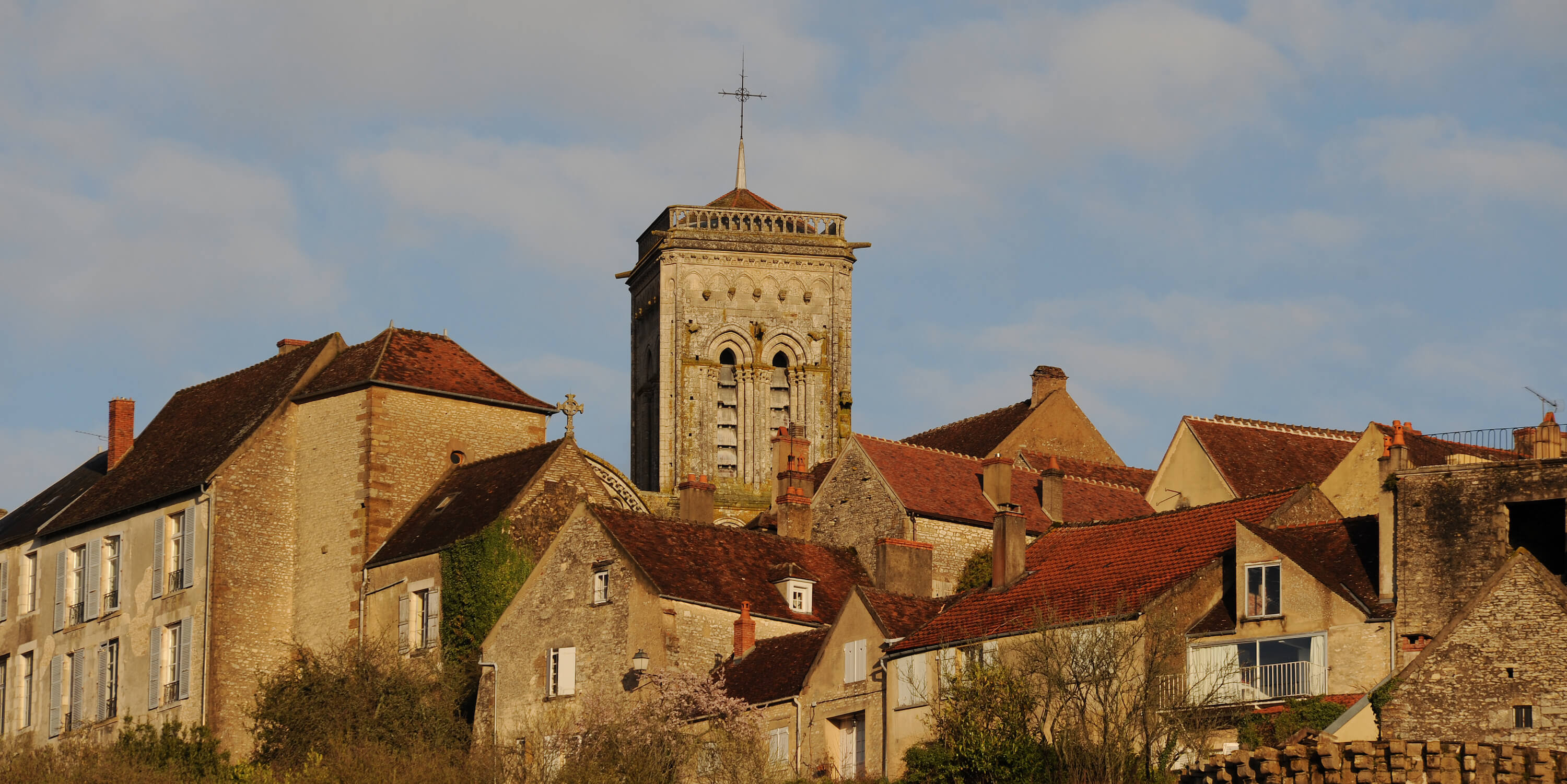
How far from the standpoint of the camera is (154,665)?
5447cm

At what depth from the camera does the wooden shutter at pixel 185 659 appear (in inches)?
2099

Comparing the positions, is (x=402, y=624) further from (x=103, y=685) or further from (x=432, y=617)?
(x=103, y=685)

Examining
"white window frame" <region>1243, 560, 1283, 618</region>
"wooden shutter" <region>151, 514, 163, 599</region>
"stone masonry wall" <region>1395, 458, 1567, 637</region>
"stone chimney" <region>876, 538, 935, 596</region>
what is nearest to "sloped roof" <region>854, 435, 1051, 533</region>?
"stone chimney" <region>876, 538, 935, 596</region>

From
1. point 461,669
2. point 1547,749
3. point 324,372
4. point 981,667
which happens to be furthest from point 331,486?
point 1547,749

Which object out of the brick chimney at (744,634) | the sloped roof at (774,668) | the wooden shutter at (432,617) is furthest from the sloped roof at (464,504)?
the sloped roof at (774,668)

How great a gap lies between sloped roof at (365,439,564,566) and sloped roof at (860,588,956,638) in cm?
963

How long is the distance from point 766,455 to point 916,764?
37302 millimetres

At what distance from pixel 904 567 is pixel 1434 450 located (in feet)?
32.9

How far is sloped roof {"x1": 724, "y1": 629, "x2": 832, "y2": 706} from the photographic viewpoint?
1678 inches

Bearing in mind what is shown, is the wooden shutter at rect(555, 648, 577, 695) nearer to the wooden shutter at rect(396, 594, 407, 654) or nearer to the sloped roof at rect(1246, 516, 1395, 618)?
the wooden shutter at rect(396, 594, 407, 654)

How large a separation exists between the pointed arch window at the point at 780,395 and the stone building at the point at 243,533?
2096 cm

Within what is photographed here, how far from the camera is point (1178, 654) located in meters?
39.1

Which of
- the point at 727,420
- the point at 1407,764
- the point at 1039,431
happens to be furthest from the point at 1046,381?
the point at 1407,764

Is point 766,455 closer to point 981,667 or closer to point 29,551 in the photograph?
point 29,551
